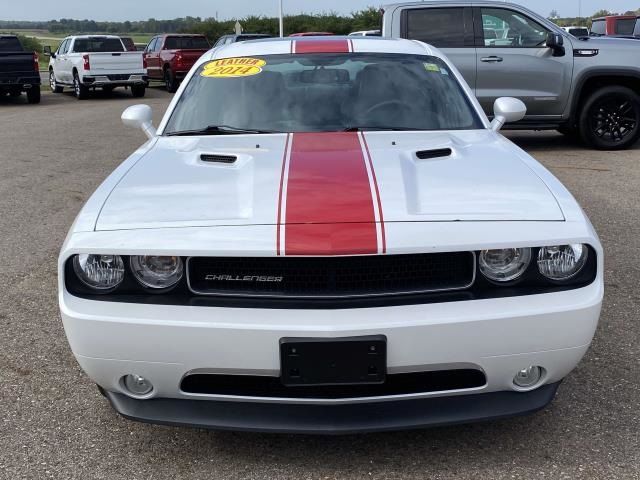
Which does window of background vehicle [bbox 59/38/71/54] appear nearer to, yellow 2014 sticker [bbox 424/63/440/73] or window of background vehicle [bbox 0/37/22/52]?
window of background vehicle [bbox 0/37/22/52]

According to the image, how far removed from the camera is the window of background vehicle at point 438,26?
9.53 m

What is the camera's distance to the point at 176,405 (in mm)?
2590

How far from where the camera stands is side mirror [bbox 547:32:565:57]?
30.2 ft

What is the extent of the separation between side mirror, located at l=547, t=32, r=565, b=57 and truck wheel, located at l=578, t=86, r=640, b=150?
2.50ft

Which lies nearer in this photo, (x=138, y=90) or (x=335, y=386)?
(x=335, y=386)

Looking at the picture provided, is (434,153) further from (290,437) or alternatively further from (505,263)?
(290,437)

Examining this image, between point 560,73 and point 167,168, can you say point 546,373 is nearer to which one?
point 167,168

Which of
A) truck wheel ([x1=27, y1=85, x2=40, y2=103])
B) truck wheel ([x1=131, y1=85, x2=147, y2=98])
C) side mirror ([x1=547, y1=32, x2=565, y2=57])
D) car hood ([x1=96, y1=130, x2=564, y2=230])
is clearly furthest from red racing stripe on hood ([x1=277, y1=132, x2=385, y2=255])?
truck wheel ([x1=131, y1=85, x2=147, y2=98])

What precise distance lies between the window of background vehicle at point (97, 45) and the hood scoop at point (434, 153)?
1878 centimetres

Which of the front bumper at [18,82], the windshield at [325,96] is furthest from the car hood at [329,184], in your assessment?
the front bumper at [18,82]

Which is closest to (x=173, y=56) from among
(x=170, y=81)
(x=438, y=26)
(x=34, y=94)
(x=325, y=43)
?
(x=170, y=81)

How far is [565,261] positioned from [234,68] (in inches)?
89.0

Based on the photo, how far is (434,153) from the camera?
3205 millimetres

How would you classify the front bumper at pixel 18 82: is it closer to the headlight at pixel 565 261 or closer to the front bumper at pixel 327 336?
the front bumper at pixel 327 336
